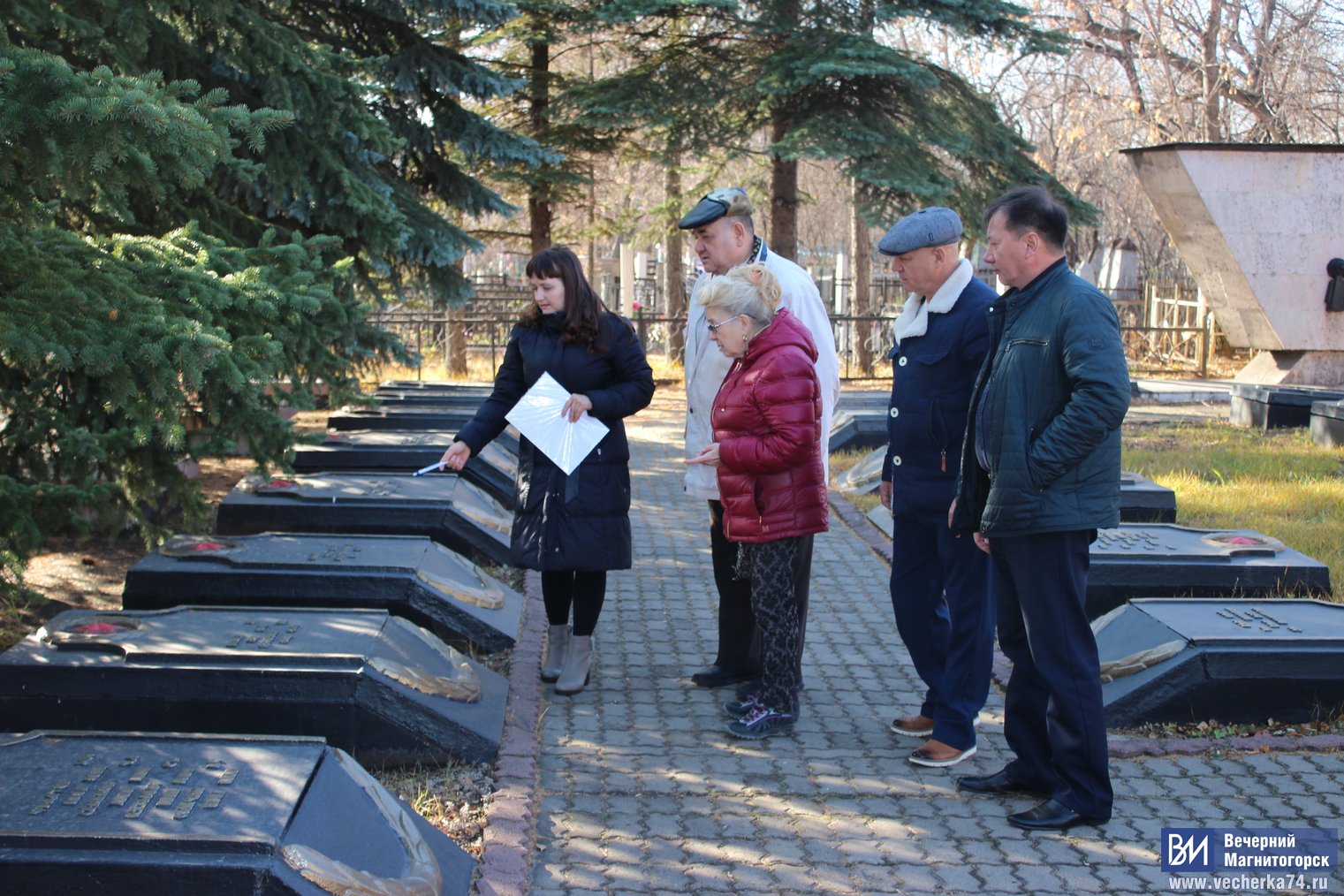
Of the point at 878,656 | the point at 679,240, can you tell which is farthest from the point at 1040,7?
the point at 878,656

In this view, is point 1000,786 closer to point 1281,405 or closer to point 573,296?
point 573,296

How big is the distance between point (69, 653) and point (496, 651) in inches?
73.4

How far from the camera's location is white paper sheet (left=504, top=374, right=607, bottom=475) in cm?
496

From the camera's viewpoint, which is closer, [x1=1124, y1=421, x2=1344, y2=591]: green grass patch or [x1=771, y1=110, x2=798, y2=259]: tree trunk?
[x1=1124, y1=421, x2=1344, y2=591]: green grass patch

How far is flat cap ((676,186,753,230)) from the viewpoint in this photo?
4.70 metres

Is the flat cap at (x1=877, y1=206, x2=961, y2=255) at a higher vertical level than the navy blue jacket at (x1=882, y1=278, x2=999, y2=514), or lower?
higher

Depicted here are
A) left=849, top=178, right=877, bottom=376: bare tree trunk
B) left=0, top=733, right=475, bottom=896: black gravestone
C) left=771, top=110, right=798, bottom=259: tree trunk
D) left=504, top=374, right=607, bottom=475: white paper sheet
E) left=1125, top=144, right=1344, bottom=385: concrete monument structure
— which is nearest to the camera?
left=0, top=733, right=475, bottom=896: black gravestone

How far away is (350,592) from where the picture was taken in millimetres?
5457

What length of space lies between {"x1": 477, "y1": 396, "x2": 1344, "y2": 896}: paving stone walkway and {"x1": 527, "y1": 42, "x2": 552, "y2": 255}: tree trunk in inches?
473

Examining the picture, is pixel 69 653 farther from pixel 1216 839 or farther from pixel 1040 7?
pixel 1040 7

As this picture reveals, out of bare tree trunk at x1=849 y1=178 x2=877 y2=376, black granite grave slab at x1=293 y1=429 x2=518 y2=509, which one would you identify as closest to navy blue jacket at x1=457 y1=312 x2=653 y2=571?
black granite grave slab at x1=293 y1=429 x2=518 y2=509

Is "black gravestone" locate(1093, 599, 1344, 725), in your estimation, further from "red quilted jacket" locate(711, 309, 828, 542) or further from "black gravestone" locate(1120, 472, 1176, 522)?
"black gravestone" locate(1120, 472, 1176, 522)

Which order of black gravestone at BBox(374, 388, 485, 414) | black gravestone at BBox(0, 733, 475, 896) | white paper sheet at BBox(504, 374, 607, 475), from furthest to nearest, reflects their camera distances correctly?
Result: black gravestone at BBox(374, 388, 485, 414) < white paper sheet at BBox(504, 374, 607, 475) < black gravestone at BBox(0, 733, 475, 896)

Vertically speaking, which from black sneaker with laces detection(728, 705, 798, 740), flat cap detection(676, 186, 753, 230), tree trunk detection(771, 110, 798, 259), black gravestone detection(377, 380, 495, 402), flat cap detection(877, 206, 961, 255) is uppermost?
tree trunk detection(771, 110, 798, 259)
